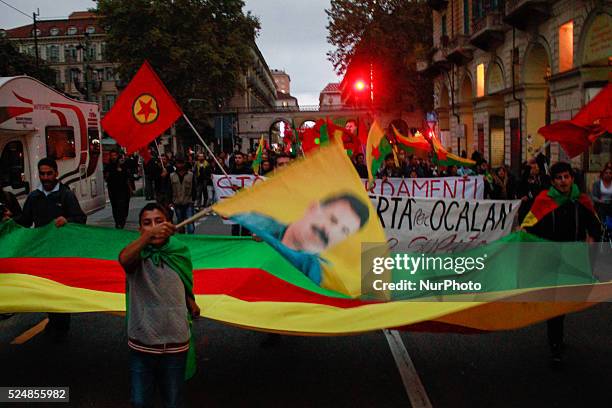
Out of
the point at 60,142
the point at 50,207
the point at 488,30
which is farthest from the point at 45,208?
the point at 488,30

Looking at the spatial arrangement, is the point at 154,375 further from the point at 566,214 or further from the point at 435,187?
the point at 435,187

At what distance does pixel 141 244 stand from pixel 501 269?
136 inches

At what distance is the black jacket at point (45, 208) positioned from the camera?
739 cm

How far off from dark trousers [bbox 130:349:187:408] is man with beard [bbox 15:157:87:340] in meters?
3.60

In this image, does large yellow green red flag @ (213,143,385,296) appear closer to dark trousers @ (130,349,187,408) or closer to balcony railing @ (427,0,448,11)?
dark trousers @ (130,349,187,408)

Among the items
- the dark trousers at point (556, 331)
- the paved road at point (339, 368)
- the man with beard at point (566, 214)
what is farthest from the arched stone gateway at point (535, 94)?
the dark trousers at point (556, 331)

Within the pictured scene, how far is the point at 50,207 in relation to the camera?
741 cm

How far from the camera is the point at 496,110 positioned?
1251 inches

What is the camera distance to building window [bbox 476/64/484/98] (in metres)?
33.1

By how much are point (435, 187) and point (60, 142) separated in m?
8.56

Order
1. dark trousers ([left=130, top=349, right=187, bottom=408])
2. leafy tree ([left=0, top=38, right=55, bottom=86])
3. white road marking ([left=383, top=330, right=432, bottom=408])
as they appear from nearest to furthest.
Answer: dark trousers ([left=130, top=349, right=187, bottom=408]), white road marking ([left=383, top=330, right=432, bottom=408]), leafy tree ([left=0, top=38, right=55, bottom=86])

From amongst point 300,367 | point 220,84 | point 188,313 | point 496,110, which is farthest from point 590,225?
point 220,84

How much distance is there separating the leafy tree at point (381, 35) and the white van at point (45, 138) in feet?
97.0

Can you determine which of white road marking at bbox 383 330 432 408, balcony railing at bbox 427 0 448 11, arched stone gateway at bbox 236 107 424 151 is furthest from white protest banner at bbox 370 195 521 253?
arched stone gateway at bbox 236 107 424 151
